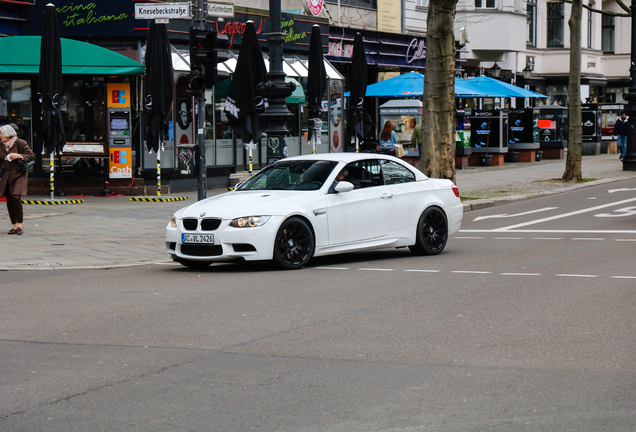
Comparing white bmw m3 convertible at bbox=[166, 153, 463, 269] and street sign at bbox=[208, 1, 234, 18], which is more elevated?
street sign at bbox=[208, 1, 234, 18]

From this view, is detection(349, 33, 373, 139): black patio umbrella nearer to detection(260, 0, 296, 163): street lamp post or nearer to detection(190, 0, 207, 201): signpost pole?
detection(260, 0, 296, 163): street lamp post

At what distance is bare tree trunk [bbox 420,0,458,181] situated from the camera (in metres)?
22.2

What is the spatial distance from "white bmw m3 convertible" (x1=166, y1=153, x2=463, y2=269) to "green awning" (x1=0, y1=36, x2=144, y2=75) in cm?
975

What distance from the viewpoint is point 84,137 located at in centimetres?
2284

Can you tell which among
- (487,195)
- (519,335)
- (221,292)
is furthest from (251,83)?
(519,335)

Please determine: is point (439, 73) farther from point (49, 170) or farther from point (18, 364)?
point (18, 364)

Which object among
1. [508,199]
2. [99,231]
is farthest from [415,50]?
[99,231]

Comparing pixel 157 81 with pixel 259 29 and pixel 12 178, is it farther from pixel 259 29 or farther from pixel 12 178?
pixel 12 178

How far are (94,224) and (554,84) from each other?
38.9 meters

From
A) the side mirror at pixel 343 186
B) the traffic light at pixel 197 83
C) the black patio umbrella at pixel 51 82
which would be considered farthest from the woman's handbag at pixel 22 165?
the side mirror at pixel 343 186

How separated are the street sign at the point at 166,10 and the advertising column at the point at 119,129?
6417 millimetres

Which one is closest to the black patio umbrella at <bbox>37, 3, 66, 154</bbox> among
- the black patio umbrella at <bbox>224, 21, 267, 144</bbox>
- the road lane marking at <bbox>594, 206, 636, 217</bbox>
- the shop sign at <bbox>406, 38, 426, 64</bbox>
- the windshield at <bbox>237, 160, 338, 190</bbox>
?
the black patio umbrella at <bbox>224, 21, 267, 144</bbox>

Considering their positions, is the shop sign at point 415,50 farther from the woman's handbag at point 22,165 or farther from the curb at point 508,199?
the woman's handbag at point 22,165

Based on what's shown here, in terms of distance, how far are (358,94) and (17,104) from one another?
8.41m
